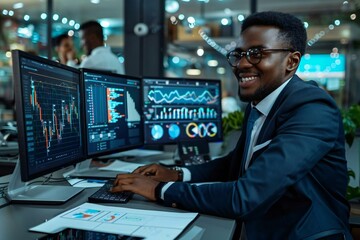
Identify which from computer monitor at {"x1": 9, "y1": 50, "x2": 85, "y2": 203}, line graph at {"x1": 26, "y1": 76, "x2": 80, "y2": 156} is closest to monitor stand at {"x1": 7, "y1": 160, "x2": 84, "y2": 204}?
computer monitor at {"x1": 9, "y1": 50, "x2": 85, "y2": 203}

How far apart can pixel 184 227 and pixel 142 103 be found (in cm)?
114

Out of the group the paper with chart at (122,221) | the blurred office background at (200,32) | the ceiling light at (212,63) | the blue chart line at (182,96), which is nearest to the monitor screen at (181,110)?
the blue chart line at (182,96)

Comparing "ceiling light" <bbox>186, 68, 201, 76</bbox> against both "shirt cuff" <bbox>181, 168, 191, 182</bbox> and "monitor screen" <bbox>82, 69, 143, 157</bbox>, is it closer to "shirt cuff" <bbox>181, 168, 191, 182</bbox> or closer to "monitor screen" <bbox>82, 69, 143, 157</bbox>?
"monitor screen" <bbox>82, 69, 143, 157</bbox>

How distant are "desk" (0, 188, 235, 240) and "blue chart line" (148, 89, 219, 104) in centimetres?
89

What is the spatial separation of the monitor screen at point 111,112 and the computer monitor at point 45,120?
8 cm

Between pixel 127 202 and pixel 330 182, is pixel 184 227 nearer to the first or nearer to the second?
pixel 127 202

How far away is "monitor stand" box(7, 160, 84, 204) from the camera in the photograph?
119cm

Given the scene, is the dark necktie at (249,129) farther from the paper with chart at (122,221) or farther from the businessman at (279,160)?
the paper with chart at (122,221)

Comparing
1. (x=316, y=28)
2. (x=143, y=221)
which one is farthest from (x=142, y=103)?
(x=316, y=28)

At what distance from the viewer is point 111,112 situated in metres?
1.73

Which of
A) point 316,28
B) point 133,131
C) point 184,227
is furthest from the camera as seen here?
point 316,28

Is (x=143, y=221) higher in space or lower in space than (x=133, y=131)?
lower

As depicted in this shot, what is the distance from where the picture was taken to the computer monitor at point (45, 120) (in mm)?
1040

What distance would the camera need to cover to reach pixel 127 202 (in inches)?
47.7
